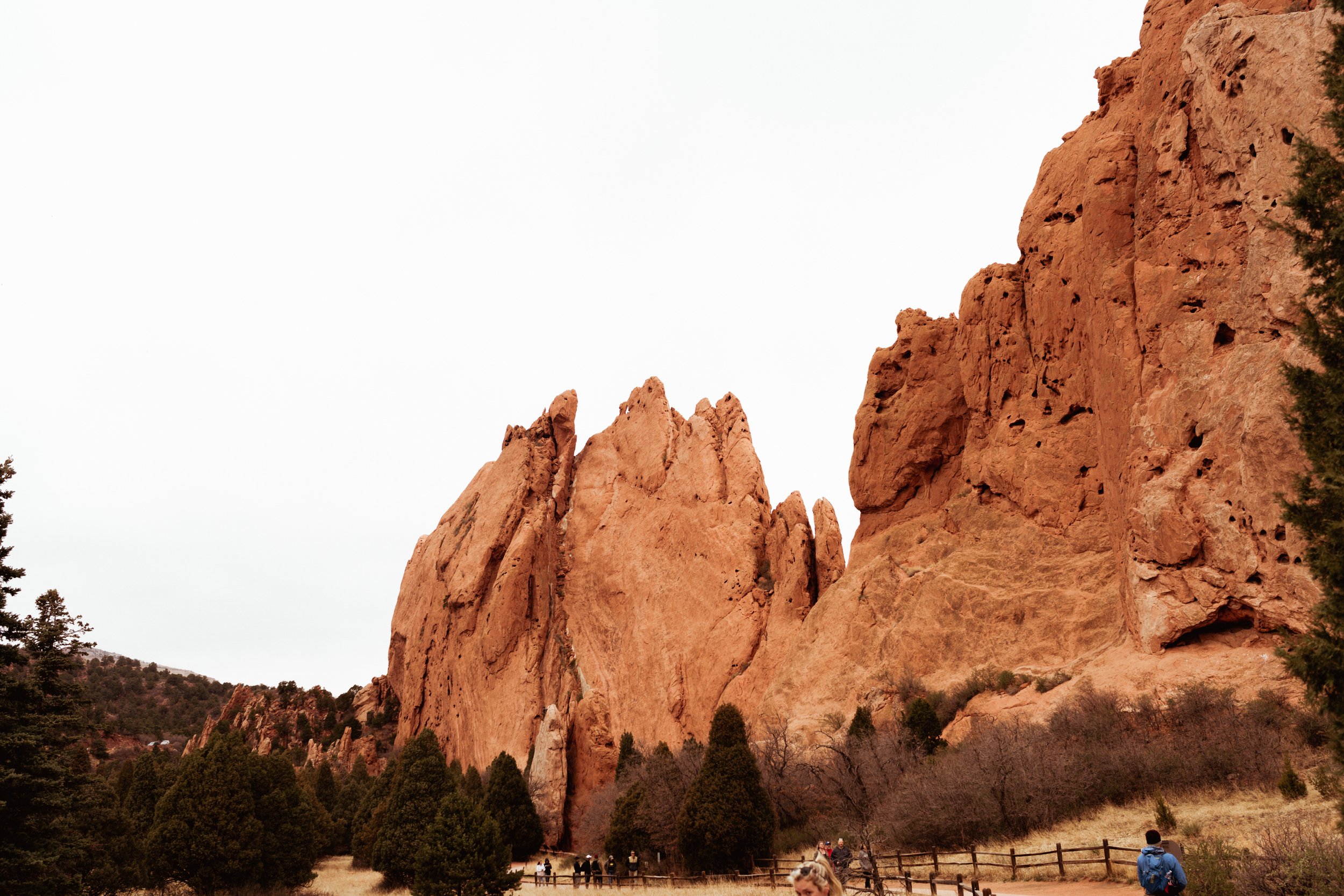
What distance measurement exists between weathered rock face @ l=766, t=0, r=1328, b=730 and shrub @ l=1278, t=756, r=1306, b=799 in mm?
7354

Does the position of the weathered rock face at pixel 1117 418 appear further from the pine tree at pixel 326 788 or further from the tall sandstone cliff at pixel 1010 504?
the pine tree at pixel 326 788

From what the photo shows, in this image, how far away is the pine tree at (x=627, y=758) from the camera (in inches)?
1540

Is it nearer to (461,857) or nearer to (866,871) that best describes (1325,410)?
(866,871)

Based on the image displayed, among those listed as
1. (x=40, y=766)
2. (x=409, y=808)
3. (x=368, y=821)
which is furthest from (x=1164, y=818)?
(x=368, y=821)

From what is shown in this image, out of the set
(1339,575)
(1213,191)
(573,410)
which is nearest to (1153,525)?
(1213,191)

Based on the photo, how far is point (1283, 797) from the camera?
60.7ft

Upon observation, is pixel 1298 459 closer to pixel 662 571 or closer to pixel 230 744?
pixel 230 744

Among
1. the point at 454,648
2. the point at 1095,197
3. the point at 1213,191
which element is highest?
the point at 1095,197

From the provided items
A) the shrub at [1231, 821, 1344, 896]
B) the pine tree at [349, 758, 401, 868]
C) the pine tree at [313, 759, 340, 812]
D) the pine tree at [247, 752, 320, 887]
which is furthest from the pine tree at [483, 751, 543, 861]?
the shrub at [1231, 821, 1344, 896]

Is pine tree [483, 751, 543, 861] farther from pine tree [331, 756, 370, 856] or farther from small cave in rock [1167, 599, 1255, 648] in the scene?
small cave in rock [1167, 599, 1255, 648]

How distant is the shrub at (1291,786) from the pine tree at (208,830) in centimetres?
2830

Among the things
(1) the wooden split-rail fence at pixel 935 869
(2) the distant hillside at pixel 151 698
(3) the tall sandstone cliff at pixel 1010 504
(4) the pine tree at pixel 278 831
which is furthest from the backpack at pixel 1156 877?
(2) the distant hillside at pixel 151 698

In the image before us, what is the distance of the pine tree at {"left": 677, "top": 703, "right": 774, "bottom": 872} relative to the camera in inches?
990

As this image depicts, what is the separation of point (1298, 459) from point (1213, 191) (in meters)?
11.4
